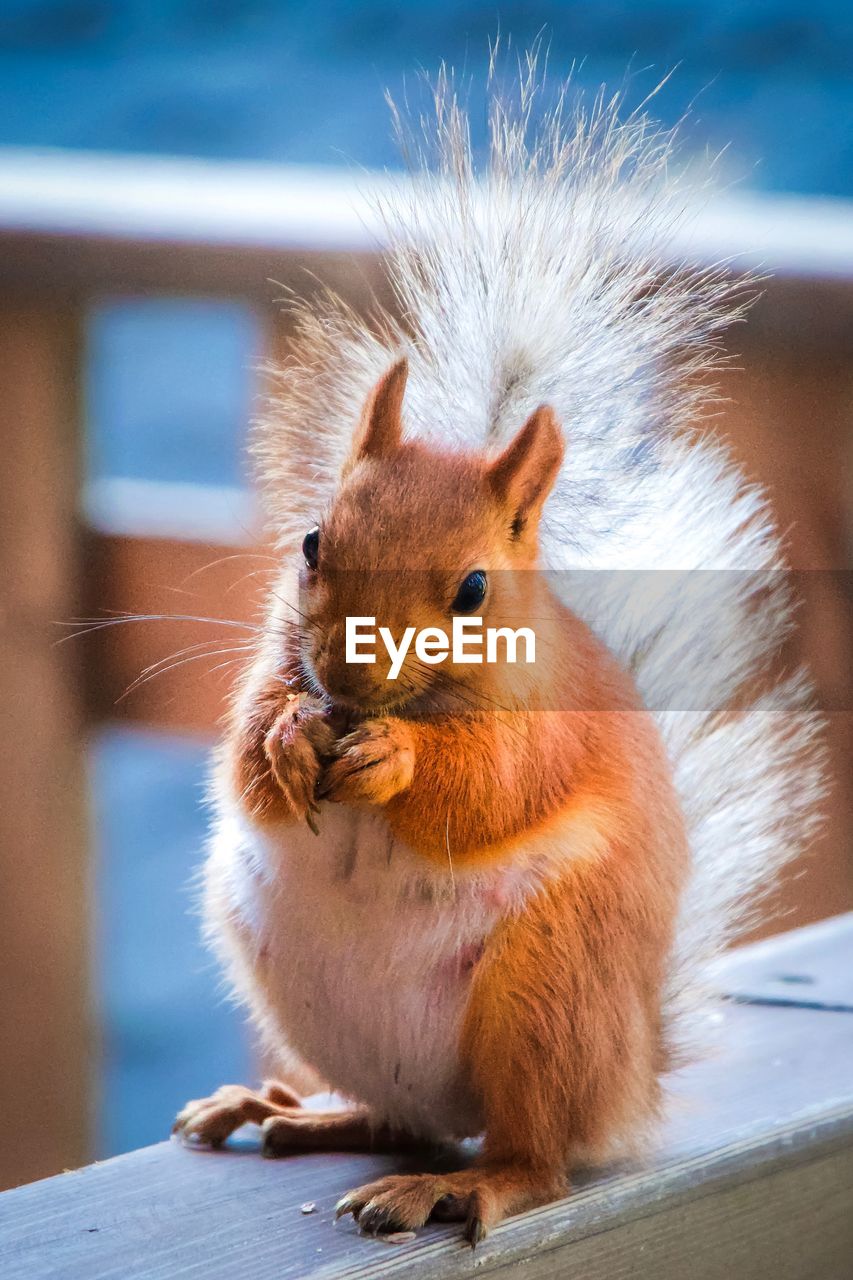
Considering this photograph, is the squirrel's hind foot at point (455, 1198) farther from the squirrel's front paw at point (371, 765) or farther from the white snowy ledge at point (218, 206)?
the white snowy ledge at point (218, 206)

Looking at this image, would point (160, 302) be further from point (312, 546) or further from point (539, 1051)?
point (539, 1051)

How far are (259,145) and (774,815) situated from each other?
627mm

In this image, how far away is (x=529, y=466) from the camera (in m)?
0.79

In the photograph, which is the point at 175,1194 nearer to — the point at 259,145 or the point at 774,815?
the point at 774,815

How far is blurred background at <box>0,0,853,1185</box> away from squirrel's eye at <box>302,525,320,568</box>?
12cm

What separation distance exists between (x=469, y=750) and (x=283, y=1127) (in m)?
0.31

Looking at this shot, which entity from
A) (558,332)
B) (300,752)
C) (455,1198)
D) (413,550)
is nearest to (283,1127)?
(455,1198)

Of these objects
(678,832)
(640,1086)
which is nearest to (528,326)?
(678,832)

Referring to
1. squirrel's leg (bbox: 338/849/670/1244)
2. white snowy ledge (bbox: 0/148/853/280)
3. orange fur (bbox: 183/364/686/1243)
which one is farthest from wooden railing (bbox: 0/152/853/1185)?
squirrel's leg (bbox: 338/849/670/1244)

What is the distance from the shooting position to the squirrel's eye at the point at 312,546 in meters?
0.78

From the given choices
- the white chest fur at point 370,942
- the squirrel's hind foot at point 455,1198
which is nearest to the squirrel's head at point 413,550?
the white chest fur at point 370,942

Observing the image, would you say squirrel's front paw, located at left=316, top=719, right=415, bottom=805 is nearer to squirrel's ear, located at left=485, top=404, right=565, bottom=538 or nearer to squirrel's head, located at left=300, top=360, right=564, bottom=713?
squirrel's head, located at left=300, top=360, right=564, bottom=713

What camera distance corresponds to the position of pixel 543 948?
82cm

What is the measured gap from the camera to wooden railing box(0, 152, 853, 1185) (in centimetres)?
93
